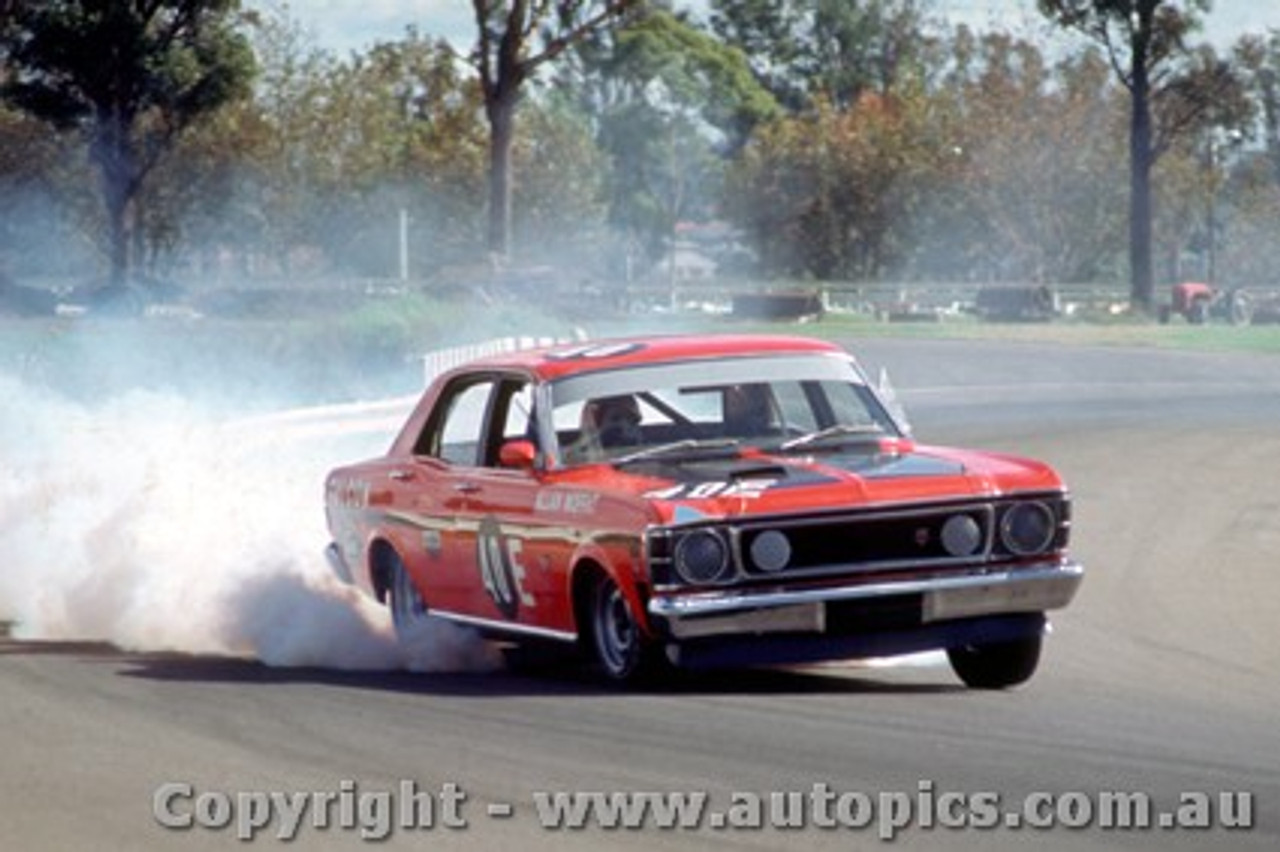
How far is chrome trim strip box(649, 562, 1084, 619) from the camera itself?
10617 mm

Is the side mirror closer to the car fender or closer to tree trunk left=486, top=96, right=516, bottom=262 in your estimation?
the car fender

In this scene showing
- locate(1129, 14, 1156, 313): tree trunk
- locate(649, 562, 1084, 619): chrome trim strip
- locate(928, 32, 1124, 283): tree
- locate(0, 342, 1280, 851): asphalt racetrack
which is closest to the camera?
locate(0, 342, 1280, 851): asphalt racetrack

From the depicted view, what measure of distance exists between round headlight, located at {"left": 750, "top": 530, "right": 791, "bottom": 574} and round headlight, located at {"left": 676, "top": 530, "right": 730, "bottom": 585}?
0.12m

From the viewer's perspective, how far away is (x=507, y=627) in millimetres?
11938

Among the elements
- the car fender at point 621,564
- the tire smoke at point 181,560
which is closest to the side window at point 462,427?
the tire smoke at point 181,560

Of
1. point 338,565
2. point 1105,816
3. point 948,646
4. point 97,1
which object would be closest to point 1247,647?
point 948,646

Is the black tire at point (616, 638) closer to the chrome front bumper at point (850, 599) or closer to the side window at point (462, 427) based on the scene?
the chrome front bumper at point (850, 599)

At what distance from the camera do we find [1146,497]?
76.8 ft

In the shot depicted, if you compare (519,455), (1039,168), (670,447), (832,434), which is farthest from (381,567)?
(1039,168)

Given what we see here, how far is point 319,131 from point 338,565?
8066 cm

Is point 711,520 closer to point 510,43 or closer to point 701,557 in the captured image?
point 701,557

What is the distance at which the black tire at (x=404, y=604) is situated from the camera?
41.7 feet

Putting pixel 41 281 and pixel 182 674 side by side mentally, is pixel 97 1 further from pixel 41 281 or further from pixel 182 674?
pixel 182 674

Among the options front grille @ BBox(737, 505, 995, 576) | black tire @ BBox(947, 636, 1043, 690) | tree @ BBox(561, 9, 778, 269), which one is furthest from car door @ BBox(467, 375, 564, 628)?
tree @ BBox(561, 9, 778, 269)
